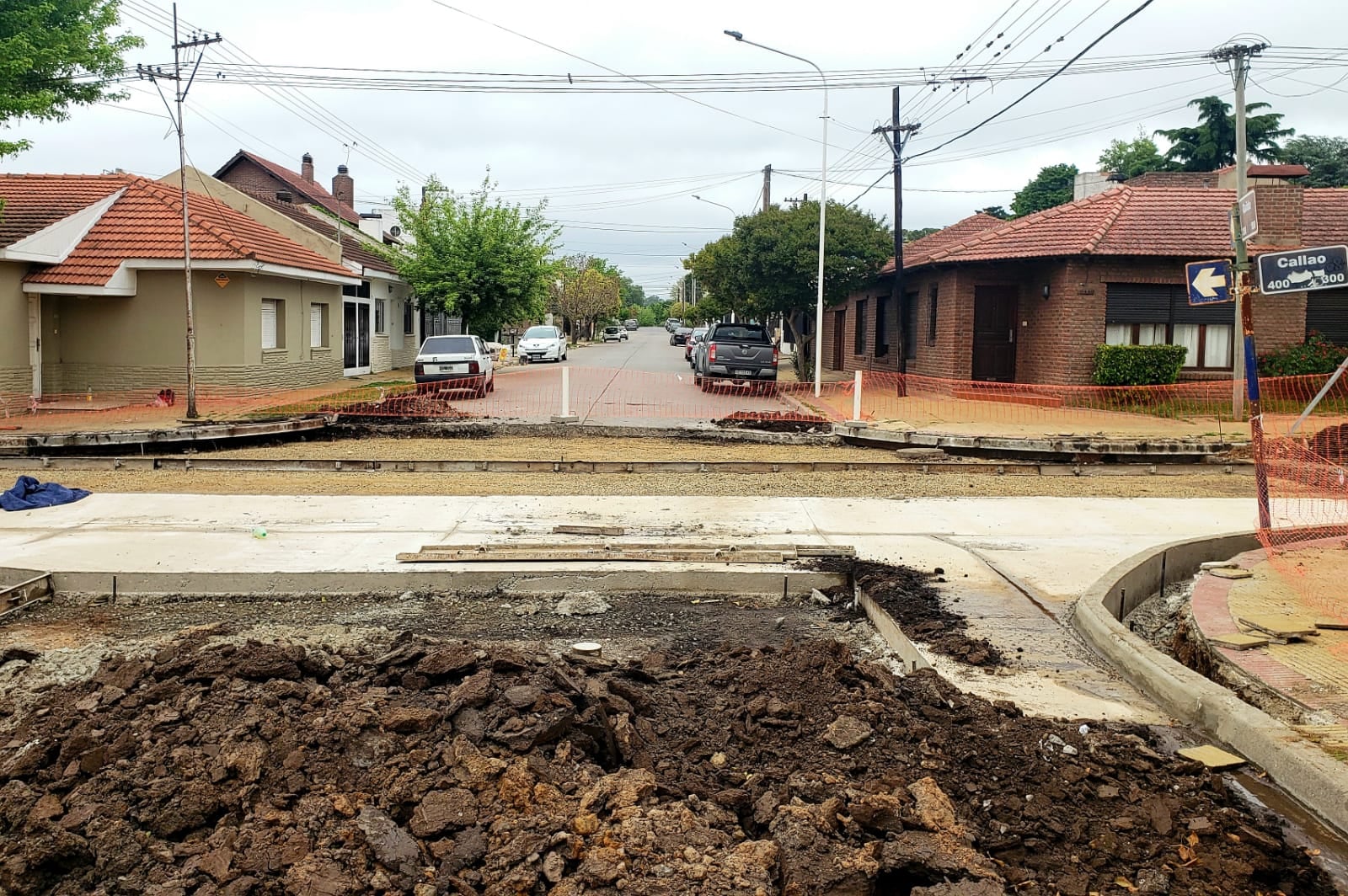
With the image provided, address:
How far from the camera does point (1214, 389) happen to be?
2652cm

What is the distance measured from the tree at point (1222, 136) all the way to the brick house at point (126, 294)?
148 feet

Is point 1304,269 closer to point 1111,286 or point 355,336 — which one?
Answer: point 1111,286

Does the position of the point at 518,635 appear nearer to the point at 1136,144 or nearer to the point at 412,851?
the point at 412,851

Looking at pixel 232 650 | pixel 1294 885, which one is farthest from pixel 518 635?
pixel 1294 885

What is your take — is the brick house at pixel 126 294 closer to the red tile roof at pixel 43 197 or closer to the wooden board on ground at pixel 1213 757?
the red tile roof at pixel 43 197

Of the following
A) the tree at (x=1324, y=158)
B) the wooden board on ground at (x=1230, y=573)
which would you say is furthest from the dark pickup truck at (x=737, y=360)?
the tree at (x=1324, y=158)

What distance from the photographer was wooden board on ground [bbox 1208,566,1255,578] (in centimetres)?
858

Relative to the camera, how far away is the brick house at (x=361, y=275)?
120 feet

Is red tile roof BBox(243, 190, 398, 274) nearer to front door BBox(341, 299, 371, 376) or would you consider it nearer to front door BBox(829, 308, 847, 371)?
front door BBox(341, 299, 371, 376)

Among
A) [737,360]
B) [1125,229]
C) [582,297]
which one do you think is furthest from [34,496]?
[582,297]

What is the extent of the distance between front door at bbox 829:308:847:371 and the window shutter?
23.1m

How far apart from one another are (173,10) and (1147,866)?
72.5 ft

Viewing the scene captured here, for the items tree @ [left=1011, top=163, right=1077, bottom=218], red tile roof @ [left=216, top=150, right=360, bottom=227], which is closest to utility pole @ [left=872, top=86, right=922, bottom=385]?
red tile roof @ [left=216, top=150, right=360, bottom=227]

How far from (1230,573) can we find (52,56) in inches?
865
